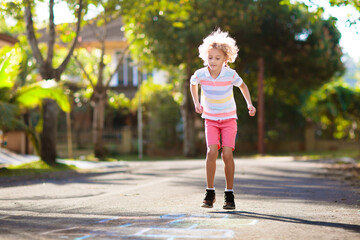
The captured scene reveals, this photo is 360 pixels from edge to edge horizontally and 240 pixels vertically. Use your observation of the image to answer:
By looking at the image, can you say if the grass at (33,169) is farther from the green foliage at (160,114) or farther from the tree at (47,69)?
the green foliage at (160,114)

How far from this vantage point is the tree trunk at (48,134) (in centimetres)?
1697

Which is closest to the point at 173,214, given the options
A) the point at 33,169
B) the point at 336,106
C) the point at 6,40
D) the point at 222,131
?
the point at 222,131

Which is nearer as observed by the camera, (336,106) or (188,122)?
(188,122)

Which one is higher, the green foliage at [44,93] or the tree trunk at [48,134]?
the green foliage at [44,93]

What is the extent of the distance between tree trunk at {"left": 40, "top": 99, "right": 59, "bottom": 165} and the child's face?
10691 mm

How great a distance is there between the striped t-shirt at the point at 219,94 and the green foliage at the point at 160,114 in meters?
25.8

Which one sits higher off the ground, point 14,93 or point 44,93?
point 14,93

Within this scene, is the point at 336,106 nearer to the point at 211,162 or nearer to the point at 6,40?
the point at 6,40

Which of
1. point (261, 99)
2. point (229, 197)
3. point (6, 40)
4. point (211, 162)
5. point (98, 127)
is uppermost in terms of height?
point (6, 40)

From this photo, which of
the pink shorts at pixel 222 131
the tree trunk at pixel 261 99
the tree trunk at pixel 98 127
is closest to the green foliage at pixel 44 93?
the pink shorts at pixel 222 131

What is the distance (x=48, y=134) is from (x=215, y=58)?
10.9 m

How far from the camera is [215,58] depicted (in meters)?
7.13

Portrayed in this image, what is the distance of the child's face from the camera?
711cm

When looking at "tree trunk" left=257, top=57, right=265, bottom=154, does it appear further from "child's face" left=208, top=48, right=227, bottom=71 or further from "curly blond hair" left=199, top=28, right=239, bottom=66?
"child's face" left=208, top=48, right=227, bottom=71
